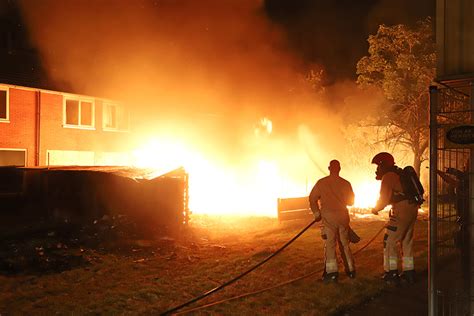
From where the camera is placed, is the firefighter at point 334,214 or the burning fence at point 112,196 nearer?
the firefighter at point 334,214

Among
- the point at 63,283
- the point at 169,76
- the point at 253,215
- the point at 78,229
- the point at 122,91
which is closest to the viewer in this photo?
the point at 63,283

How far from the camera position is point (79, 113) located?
20250 millimetres

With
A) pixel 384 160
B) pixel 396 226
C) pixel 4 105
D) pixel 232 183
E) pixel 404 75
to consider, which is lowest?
pixel 396 226

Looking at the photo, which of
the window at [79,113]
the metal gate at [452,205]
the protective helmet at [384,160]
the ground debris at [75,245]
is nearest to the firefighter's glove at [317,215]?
the protective helmet at [384,160]

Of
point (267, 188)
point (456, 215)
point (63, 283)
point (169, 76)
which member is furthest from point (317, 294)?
point (169, 76)

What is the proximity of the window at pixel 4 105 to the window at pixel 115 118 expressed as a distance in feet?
14.7

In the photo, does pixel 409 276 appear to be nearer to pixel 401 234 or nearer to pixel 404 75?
pixel 401 234

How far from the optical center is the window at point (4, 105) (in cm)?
1766

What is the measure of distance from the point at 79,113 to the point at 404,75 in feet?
44.8

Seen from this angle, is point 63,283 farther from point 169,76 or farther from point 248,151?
point 248,151

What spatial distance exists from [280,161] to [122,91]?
30.0ft

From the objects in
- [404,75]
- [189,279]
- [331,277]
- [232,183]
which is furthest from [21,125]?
[331,277]

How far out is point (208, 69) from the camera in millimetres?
24547

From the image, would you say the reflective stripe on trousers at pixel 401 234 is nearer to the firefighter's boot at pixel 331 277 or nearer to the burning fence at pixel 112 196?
the firefighter's boot at pixel 331 277
